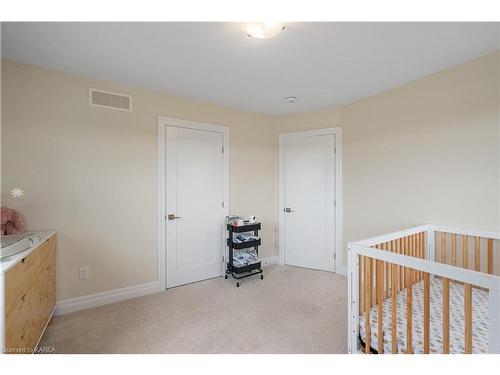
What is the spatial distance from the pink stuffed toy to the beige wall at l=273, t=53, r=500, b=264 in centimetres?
333

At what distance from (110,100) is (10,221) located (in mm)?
1357

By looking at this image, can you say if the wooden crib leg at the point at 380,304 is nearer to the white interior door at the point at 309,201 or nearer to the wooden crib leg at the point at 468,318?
the wooden crib leg at the point at 468,318

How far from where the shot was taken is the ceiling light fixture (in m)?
1.49

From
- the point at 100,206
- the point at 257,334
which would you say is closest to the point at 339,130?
the point at 257,334

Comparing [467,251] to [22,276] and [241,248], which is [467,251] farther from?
[22,276]

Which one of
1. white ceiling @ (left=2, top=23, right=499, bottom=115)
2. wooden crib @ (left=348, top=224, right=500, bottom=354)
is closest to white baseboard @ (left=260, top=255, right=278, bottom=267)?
wooden crib @ (left=348, top=224, right=500, bottom=354)

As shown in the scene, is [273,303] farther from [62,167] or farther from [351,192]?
[62,167]

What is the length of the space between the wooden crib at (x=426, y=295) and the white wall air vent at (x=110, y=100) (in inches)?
99.7

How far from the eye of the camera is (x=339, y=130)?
10.2ft

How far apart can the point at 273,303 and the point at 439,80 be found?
8.73 feet

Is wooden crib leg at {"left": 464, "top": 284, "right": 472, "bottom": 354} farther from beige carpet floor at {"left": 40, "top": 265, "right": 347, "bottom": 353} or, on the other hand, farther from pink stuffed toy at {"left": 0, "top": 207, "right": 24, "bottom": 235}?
pink stuffed toy at {"left": 0, "top": 207, "right": 24, "bottom": 235}

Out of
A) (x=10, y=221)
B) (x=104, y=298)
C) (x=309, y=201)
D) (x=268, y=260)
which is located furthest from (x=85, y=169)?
(x=309, y=201)

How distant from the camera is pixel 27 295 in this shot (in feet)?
4.69

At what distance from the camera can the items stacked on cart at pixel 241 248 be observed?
9.44 feet
